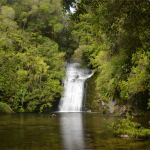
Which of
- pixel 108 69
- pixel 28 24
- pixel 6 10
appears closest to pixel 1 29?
pixel 6 10

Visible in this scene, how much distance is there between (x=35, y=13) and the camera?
34750 mm

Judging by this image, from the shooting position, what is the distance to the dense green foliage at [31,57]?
72.2 feet

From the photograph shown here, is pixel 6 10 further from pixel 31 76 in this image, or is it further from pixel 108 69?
pixel 108 69

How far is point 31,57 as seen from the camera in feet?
55.4

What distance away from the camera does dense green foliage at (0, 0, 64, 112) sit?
2202 cm

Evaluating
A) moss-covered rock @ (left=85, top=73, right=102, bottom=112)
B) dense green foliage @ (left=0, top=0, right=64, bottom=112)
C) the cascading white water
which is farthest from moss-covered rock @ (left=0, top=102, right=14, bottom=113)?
moss-covered rock @ (left=85, top=73, right=102, bottom=112)

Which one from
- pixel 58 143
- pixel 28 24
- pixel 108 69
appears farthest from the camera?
pixel 28 24

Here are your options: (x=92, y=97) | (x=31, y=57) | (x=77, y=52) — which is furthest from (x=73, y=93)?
(x=31, y=57)

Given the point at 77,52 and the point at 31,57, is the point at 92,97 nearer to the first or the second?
the point at 77,52

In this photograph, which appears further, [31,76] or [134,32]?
[31,76]

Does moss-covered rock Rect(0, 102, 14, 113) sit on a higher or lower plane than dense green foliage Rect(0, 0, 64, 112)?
lower

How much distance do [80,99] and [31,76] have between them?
667cm

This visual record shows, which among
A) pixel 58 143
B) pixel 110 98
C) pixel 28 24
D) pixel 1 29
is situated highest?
pixel 28 24

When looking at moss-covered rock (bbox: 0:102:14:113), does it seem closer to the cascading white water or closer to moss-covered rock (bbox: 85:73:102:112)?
the cascading white water
